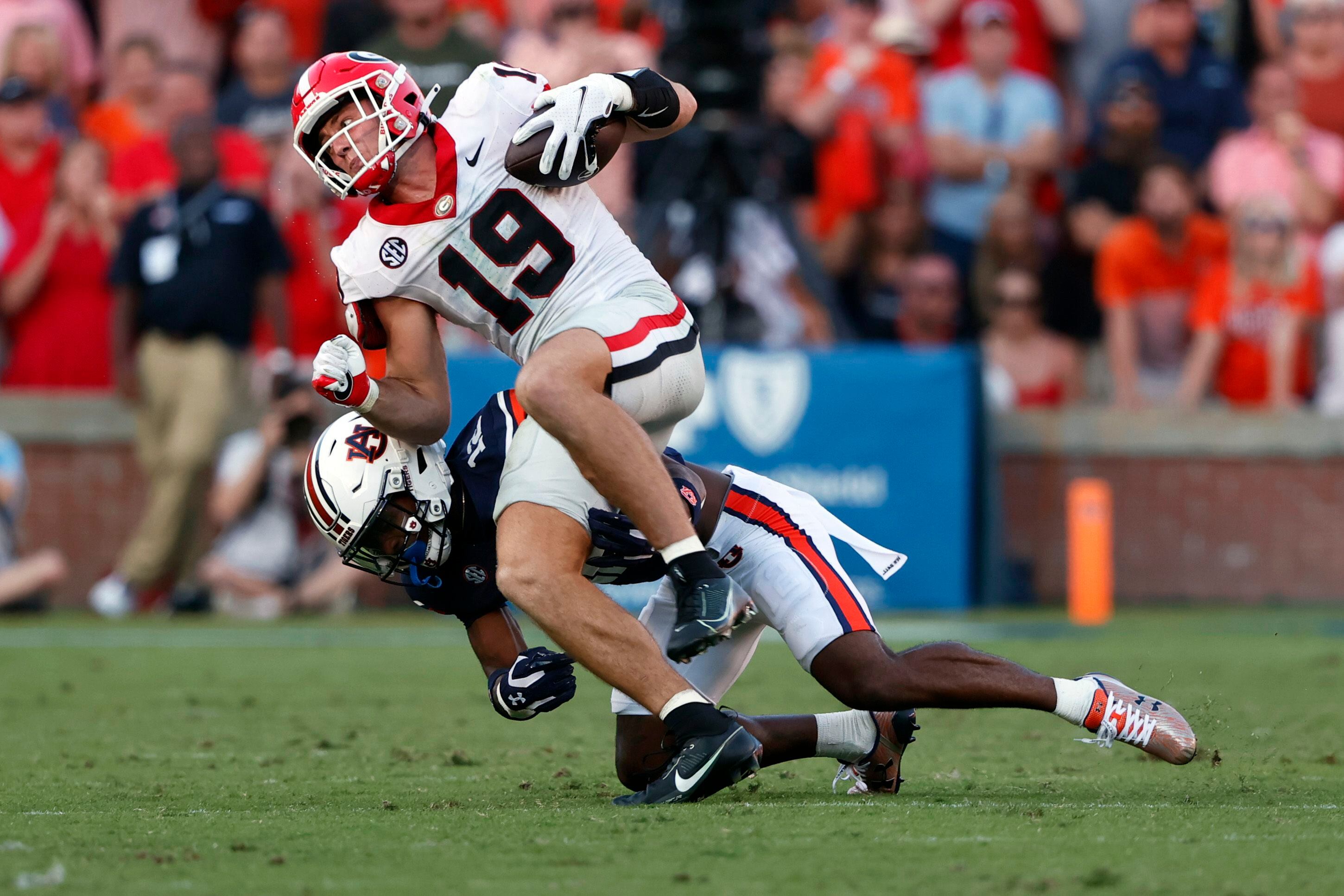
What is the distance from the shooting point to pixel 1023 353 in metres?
12.3

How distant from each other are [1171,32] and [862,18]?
6.89 feet

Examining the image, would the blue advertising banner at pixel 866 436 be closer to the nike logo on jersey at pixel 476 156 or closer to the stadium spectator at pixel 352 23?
the stadium spectator at pixel 352 23

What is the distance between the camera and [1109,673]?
849 cm

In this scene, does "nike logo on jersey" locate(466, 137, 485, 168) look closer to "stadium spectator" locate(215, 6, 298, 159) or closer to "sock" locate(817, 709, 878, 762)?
"sock" locate(817, 709, 878, 762)

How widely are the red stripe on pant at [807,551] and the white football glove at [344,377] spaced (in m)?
1.07

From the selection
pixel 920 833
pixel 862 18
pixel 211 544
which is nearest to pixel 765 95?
pixel 862 18

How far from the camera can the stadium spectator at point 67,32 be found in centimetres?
1359

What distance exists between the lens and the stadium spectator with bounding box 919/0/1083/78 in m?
13.4

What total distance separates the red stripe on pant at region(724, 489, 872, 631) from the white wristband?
104cm

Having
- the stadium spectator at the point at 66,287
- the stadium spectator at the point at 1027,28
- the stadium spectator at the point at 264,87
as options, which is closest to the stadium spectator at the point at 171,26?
the stadium spectator at the point at 264,87

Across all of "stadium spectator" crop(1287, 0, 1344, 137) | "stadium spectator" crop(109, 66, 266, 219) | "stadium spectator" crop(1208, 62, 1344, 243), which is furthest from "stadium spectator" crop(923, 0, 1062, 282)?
"stadium spectator" crop(109, 66, 266, 219)

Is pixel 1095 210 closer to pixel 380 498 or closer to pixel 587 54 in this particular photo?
pixel 587 54

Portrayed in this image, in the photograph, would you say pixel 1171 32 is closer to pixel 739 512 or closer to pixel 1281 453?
pixel 1281 453

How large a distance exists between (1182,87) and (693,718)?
30.2 ft
